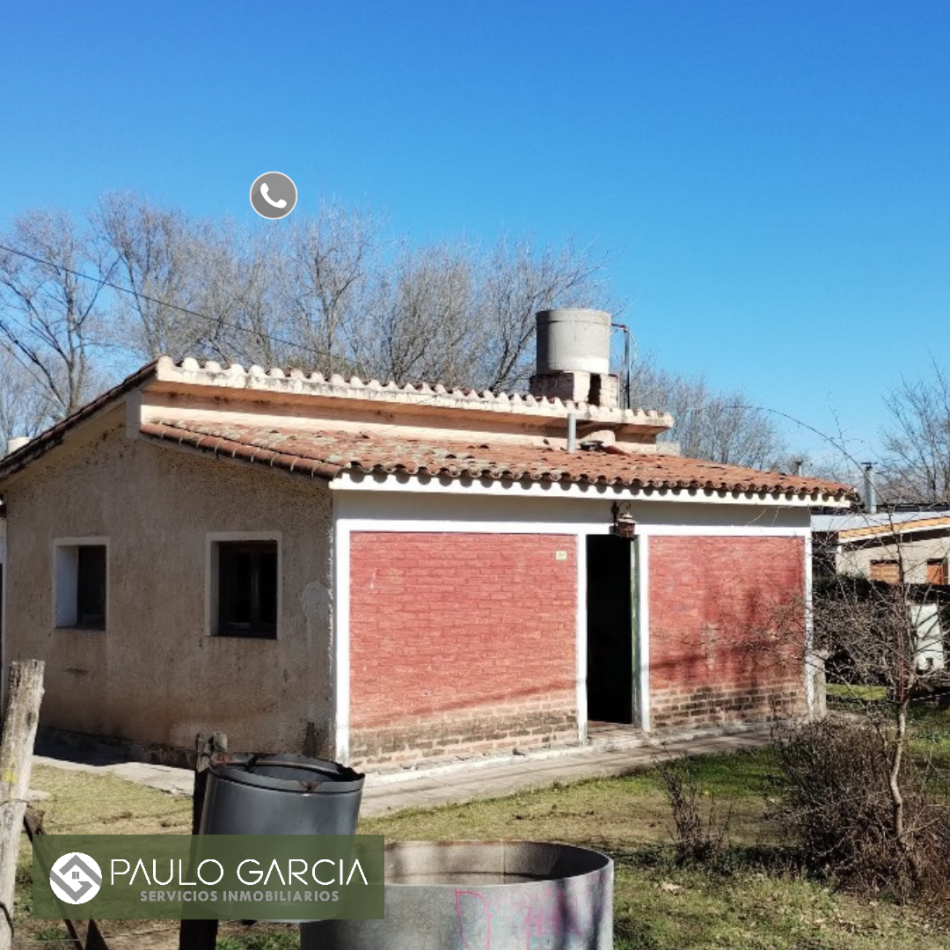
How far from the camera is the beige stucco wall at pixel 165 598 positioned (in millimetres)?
11695

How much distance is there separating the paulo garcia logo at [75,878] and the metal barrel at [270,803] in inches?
61.8

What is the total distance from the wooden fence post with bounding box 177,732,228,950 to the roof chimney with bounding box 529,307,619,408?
13.1 meters

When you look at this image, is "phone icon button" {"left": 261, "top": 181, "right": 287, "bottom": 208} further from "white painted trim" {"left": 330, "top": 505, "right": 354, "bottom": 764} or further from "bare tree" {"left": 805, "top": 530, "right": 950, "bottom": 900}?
"bare tree" {"left": 805, "top": 530, "right": 950, "bottom": 900}

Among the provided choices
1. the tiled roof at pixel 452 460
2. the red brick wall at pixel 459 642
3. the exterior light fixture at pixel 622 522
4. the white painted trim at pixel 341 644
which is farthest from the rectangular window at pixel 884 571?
the white painted trim at pixel 341 644

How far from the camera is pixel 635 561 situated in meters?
14.0

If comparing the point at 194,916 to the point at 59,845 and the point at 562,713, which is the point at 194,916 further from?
the point at 562,713

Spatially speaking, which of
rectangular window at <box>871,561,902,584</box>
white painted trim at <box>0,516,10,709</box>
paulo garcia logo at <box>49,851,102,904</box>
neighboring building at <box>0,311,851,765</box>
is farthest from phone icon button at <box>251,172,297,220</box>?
rectangular window at <box>871,561,902,584</box>

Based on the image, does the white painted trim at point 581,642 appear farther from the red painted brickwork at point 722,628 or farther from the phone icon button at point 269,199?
the phone icon button at point 269,199

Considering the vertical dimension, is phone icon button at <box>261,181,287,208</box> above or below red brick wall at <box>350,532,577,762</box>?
above

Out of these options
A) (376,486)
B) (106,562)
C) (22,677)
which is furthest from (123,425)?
(22,677)

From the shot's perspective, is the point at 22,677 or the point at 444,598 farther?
the point at 444,598

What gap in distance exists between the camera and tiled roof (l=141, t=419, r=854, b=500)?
11406 mm

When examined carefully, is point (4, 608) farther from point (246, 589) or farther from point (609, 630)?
point (609, 630)

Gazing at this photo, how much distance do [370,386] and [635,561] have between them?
3.78m
